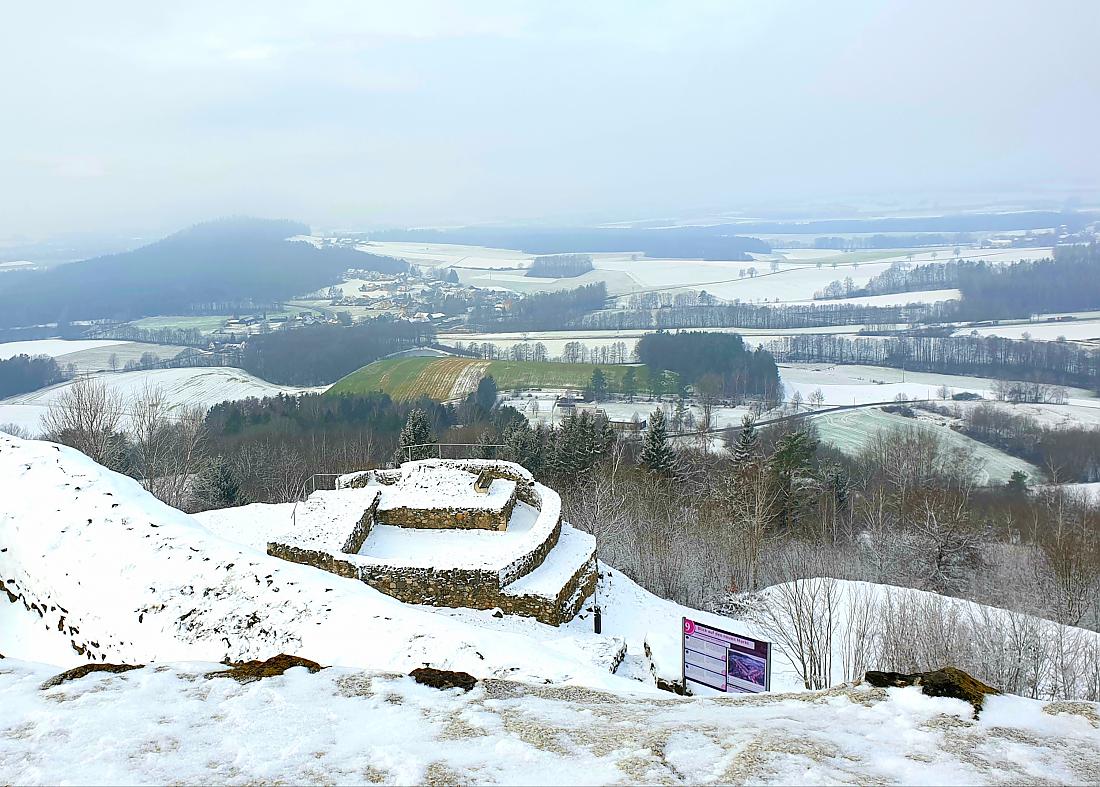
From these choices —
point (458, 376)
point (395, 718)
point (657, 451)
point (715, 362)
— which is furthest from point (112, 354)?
point (395, 718)

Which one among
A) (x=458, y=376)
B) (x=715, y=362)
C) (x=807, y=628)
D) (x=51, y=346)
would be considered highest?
(x=51, y=346)

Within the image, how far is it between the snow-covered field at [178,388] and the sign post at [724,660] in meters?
50.9

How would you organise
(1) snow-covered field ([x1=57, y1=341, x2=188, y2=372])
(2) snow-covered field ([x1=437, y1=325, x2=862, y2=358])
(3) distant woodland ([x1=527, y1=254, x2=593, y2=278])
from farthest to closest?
(3) distant woodland ([x1=527, y1=254, x2=593, y2=278])
(2) snow-covered field ([x1=437, y1=325, x2=862, y2=358])
(1) snow-covered field ([x1=57, y1=341, x2=188, y2=372])

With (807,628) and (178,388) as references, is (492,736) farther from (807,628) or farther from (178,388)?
(178,388)

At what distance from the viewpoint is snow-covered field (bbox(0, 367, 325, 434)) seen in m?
53.2

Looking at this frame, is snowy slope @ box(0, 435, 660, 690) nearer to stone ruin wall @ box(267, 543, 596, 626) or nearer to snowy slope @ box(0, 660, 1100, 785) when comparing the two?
snowy slope @ box(0, 660, 1100, 785)

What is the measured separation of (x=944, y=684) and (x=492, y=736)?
3183 millimetres

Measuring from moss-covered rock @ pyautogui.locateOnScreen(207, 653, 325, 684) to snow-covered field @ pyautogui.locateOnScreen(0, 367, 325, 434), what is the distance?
5169 centimetres

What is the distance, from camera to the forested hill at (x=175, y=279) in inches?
4589

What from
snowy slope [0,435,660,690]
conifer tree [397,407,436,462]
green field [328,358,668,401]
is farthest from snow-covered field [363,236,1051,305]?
snowy slope [0,435,660,690]

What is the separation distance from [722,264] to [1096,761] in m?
169

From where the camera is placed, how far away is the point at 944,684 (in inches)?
183

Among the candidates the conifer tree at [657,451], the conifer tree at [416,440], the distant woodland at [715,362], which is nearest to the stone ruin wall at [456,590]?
the conifer tree at [416,440]

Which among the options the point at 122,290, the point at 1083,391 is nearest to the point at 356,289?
the point at 122,290
